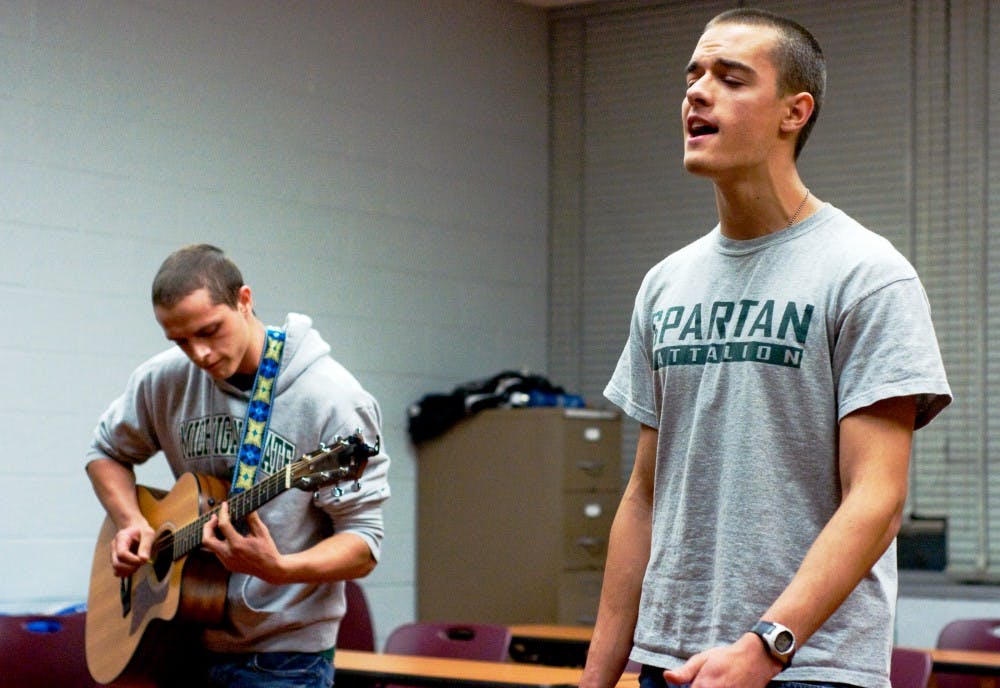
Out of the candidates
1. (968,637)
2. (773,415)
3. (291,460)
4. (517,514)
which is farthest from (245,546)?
(517,514)

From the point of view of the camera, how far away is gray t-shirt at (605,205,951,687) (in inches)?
61.2

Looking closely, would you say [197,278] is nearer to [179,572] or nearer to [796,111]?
[179,572]

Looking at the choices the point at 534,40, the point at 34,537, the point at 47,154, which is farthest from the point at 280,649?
the point at 534,40

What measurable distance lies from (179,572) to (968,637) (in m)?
2.66

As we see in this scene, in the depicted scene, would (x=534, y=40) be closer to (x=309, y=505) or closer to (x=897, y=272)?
(x=309, y=505)

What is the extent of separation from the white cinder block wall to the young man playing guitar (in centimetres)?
211

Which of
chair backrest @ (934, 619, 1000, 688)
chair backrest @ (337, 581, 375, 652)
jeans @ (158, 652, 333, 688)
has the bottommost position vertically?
chair backrest @ (337, 581, 375, 652)

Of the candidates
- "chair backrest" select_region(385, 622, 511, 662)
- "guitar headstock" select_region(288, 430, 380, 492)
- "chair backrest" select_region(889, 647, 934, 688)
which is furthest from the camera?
"chair backrest" select_region(385, 622, 511, 662)

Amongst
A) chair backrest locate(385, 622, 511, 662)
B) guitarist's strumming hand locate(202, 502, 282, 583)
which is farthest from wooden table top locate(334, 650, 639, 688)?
guitarist's strumming hand locate(202, 502, 282, 583)

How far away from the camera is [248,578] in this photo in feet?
9.31

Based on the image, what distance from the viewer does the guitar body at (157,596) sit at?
2877 millimetres

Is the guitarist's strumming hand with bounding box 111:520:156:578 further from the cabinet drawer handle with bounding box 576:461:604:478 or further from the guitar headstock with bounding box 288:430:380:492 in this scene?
the cabinet drawer handle with bounding box 576:461:604:478

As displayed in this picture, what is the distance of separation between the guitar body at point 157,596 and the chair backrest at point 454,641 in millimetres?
1249

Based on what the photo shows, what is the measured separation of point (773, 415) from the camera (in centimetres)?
161
